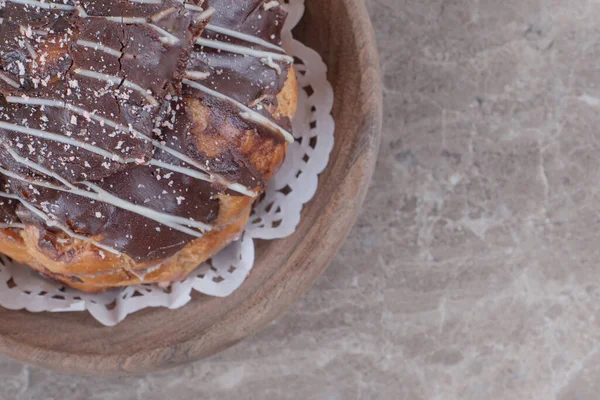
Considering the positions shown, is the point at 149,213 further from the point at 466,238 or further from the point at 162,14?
the point at 466,238

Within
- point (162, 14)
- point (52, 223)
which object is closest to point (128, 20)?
point (162, 14)

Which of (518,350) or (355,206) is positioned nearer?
(355,206)

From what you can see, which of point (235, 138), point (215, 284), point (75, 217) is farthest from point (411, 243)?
point (75, 217)

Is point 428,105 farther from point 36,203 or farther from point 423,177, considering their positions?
point 36,203

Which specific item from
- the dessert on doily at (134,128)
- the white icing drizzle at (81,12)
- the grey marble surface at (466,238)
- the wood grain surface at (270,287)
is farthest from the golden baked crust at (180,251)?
the grey marble surface at (466,238)

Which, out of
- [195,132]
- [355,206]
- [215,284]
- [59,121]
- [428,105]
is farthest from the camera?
[428,105]

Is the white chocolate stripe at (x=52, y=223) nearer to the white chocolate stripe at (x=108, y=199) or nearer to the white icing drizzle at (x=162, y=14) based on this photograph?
the white chocolate stripe at (x=108, y=199)

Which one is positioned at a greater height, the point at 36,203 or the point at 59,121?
the point at 59,121
